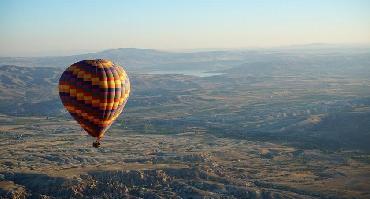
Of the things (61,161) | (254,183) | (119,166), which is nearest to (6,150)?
(61,161)

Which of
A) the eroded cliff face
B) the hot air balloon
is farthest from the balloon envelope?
the eroded cliff face

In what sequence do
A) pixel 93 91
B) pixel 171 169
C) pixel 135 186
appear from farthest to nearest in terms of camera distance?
pixel 171 169
pixel 135 186
pixel 93 91

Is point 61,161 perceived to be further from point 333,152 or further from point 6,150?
point 333,152

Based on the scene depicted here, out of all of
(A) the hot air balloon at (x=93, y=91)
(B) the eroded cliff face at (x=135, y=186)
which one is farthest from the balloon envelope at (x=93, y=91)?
(B) the eroded cliff face at (x=135, y=186)

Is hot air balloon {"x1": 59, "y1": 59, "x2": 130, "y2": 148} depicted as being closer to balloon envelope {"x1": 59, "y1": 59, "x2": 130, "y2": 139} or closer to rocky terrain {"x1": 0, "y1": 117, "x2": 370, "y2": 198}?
balloon envelope {"x1": 59, "y1": 59, "x2": 130, "y2": 139}

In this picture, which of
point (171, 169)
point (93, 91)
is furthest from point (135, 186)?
point (93, 91)

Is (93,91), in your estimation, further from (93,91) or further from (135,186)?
(135,186)

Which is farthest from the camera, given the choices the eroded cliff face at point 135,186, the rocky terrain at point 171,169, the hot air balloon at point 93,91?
the rocky terrain at point 171,169

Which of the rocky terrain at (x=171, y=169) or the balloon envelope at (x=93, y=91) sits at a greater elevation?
the balloon envelope at (x=93, y=91)

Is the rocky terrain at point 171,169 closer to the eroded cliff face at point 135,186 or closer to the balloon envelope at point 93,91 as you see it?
the eroded cliff face at point 135,186
